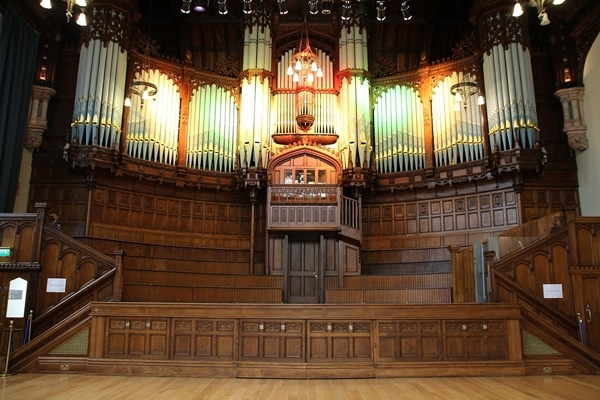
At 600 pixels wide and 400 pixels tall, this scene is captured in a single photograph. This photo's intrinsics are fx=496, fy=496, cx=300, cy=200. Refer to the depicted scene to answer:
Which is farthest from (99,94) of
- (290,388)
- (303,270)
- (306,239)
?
(290,388)

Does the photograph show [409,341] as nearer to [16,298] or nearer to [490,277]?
[490,277]

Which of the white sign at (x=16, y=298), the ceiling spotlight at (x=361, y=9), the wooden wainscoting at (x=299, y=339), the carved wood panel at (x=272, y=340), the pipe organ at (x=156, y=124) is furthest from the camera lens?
the ceiling spotlight at (x=361, y=9)

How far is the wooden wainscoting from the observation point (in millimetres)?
7977

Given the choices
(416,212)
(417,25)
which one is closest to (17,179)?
(416,212)

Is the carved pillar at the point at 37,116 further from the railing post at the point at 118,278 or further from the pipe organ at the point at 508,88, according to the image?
the pipe organ at the point at 508,88

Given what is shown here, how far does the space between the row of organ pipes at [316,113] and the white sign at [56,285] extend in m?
4.38

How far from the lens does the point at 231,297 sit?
12164 mm

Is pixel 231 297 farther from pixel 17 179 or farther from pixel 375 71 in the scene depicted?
pixel 375 71

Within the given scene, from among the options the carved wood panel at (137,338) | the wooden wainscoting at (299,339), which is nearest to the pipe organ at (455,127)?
the wooden wainscoting at (299,339)

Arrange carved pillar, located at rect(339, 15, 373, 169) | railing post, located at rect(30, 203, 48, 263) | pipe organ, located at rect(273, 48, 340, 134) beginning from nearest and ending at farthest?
railing post, located at rect(30, 203, 48, 263) < carved pillar, located at rect(339, 15, 373, 169) < pipe organ, located at rect(273, 48, 340, 134)

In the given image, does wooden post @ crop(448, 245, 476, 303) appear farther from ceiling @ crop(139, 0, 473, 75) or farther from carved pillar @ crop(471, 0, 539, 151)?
ceiling @ crop(139, 0, 473, 75)

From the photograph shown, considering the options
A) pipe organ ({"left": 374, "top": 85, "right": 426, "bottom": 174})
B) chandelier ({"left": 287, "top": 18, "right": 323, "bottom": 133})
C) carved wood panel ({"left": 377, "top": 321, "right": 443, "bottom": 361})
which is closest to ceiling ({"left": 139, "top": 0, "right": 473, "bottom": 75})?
chandelier ({"left": 287, "top": 18, "right": 323, "bottom": 133})

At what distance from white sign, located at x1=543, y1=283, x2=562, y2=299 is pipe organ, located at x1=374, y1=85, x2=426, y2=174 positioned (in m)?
5.53

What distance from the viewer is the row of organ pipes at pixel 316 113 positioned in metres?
13.4
